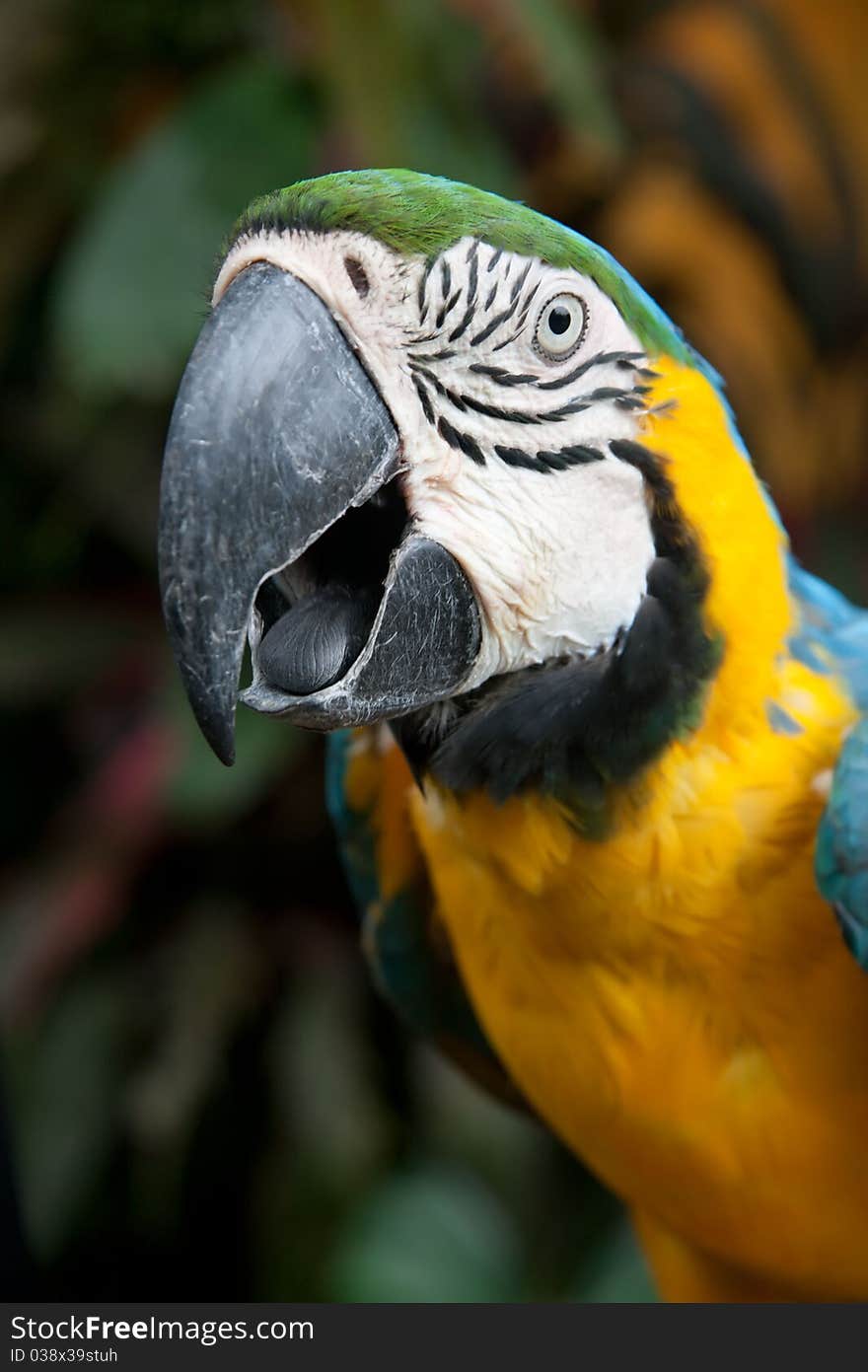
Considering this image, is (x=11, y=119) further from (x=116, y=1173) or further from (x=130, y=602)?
(x=116, y=1173)

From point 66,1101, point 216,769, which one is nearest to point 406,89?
point 216,769

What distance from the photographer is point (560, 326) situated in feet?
2.67

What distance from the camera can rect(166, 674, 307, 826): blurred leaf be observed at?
2.23 metres

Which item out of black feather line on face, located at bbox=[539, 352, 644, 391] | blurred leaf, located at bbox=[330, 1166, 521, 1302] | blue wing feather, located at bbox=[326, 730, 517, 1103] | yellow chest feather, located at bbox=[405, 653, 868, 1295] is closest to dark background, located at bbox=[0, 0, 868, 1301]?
blurred leaf, located at bbox=[330, 1166, 521, 1302]

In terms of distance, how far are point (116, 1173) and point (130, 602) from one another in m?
1.14

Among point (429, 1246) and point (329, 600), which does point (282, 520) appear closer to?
point (329, 600)

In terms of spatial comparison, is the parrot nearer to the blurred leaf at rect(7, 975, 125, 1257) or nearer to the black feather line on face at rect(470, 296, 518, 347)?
the black feather line on face at rect(470, 296, 518, 347)

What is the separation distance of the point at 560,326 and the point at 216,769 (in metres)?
1.53

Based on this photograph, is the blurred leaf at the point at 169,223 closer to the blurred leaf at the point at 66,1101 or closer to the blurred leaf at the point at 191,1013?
the blurred leaf at the point at 191,1013

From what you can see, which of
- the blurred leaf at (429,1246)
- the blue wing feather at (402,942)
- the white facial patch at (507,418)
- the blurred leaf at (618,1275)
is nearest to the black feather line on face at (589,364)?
the white facial patch at (507,418)

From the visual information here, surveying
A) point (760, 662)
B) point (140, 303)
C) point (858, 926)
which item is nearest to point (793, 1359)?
point (858, 926)

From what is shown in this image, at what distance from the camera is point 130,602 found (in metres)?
2.67

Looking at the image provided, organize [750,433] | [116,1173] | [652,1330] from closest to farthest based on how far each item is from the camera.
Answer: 1. [652,1330]
2. [116,1173]
3. [750,433]

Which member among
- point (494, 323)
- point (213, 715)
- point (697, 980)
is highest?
point (494, 323)
